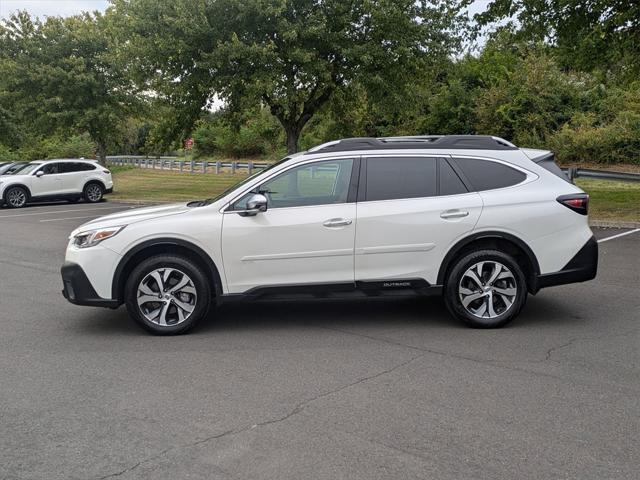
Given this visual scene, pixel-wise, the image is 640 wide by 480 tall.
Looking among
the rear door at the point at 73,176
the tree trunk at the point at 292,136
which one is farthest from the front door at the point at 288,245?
the rear door at the point at 73,176

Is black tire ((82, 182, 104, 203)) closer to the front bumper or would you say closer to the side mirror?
the front bumper

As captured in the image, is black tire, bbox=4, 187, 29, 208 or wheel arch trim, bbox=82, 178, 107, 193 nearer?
black tire, bbox=4, 187, 29, 208

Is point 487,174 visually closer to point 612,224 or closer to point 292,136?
point 612,224

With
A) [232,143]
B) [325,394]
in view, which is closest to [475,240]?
[325,394]

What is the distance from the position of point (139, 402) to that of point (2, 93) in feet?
85.3

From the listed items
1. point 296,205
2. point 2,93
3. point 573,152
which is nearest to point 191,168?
point 2,93

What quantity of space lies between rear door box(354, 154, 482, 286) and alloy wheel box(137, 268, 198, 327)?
5.05 feet

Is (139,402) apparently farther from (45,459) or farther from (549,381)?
(549,381)

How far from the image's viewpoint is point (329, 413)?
4.29 m

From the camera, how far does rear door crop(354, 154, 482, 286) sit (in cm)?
619

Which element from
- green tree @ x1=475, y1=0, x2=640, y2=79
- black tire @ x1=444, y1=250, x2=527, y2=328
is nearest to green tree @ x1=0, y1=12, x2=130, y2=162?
green tree @ x1=475, y1=0, x2=640, y2=79

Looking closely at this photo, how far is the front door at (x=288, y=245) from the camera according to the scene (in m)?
6.14

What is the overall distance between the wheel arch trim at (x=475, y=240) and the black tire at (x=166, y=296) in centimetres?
214

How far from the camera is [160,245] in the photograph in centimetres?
620
